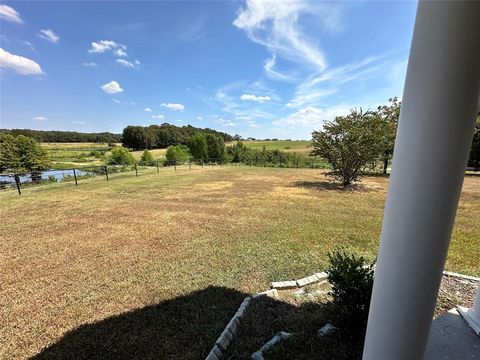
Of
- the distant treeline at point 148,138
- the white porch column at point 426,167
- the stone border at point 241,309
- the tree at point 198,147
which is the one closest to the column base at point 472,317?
the stone border at point 241,309

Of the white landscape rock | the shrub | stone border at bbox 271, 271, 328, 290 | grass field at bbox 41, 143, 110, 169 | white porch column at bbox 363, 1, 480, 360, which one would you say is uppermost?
white porch column at bbox 363, 1, 480, 360

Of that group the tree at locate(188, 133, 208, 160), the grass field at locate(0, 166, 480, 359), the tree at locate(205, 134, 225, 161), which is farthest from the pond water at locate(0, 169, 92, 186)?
the tree at locate(205, 134, 225, 161)

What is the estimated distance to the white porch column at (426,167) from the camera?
995 millimetres

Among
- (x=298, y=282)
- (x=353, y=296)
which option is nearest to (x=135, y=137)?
(x=298, y=282)

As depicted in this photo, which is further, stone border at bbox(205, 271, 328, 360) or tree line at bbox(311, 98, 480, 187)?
tree line at bbox(311, 98, 480, 187)

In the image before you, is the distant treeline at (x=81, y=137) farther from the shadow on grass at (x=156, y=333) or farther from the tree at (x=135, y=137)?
the shadow on grass at (x=156, y=333)

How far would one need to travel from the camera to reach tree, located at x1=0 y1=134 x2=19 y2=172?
835 inches

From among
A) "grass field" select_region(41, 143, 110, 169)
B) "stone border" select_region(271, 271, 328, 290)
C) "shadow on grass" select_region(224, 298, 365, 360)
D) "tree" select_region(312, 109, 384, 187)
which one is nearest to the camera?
"shadow on grass" select_region(224, 298, 365, 360)

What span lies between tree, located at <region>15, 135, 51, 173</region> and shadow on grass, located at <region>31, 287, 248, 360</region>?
25936 mm

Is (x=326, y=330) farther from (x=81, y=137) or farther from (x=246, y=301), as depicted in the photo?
(x=81, y=137)

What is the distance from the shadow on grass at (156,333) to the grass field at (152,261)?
0.01 m

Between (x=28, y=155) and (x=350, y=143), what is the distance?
→ 27.9 m

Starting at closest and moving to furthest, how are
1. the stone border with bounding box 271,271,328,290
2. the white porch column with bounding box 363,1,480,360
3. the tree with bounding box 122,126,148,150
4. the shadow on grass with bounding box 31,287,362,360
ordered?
the white porch column with bounding box 363,1,480,360 → the shadow on grass with bounding box 31,287,362,360 → the stone border with bounding box 271,271,328,290 → the tree with bounding box 122,126,148,150

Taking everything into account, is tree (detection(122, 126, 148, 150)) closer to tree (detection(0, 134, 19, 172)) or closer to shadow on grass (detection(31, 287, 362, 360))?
tree (detection(0, 134, 19, 172))
